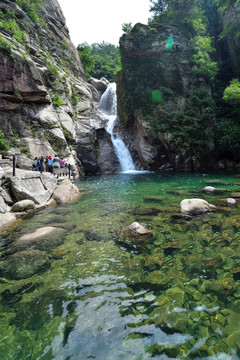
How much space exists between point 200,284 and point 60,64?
Answer: 3343 cm

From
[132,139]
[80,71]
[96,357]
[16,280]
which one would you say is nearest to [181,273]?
[96,357]

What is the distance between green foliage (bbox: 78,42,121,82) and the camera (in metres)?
40.8

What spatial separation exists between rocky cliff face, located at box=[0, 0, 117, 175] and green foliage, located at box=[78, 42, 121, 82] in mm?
7715

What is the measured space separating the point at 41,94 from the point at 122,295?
70.5ft

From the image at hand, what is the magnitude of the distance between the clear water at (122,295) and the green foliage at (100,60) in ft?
128

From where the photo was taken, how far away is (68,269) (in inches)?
151

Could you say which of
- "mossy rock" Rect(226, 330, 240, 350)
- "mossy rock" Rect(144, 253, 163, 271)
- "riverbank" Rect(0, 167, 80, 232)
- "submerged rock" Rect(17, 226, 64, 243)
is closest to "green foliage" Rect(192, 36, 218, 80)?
"riverbank" Rect(0, 167, 80, 232)

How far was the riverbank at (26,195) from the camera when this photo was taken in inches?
283

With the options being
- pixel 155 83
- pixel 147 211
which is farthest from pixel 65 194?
pixel 155 83

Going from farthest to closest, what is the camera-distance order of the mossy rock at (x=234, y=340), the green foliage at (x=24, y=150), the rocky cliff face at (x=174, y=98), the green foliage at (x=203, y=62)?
1. the green foliage at (x=203, y=62)
2. the rocky cliff face at (x=174, y=98)
3. the green foliage at (x=24, y=150)
4. the mossy rock at (x=234, y=340)

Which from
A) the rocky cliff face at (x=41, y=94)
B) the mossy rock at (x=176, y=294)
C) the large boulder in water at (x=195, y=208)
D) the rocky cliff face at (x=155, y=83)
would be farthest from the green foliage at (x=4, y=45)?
the mossy rock at (x=176, y=294)

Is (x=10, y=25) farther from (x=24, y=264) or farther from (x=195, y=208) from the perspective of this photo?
(x=24, y=264)

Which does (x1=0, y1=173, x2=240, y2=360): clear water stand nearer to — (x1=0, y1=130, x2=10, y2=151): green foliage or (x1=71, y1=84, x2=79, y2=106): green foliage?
(x1=0, y1=130, x2=10, y2=151): green foliage

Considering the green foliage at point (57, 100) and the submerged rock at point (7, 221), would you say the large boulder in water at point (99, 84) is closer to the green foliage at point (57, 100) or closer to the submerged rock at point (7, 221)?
the green foliage at point (57, 100)
